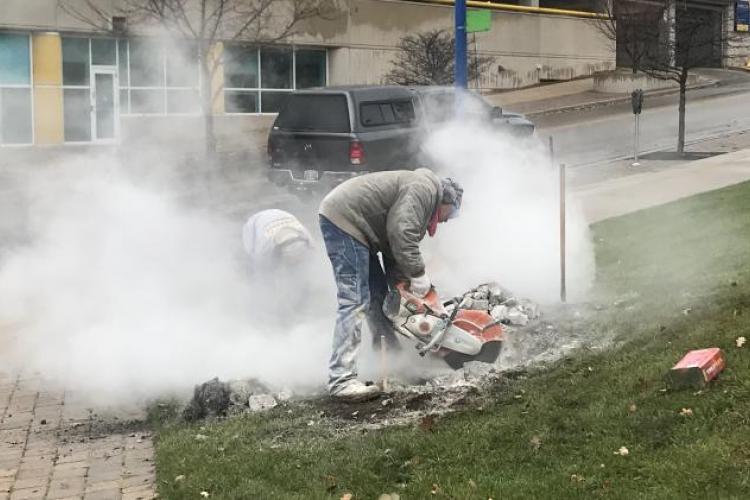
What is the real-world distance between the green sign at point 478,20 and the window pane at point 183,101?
4.54 meters

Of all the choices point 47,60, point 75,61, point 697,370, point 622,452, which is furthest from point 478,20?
point 622,452

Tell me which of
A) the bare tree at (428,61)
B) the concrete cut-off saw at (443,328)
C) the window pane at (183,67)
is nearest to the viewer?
the concrete cut-off saw at (443,328)

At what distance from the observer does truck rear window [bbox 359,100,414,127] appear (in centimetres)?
1184

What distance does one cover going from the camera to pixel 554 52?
3200 cm

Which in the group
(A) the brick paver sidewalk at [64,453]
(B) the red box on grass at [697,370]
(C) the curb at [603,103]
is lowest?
(A) the brick paver sidewalk at [64,453]

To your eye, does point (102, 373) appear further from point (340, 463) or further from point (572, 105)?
point (572, 105)

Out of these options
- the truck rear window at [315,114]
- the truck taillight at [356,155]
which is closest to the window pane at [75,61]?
the truck rear window at [315,114]

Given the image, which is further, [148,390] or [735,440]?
[148,390]

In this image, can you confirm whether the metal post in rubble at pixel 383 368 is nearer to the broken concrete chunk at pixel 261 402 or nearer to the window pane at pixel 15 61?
the broken concrete chunk at pixel 261 402

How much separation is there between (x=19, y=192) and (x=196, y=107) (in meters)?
3.05

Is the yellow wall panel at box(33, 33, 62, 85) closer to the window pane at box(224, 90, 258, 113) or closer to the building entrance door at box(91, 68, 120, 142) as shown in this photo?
the building entrance door at box(91, 68, 120, 142)

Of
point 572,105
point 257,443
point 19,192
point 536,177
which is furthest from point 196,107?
point 572,105

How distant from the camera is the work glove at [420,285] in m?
4.76

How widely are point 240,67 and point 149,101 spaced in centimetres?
832
